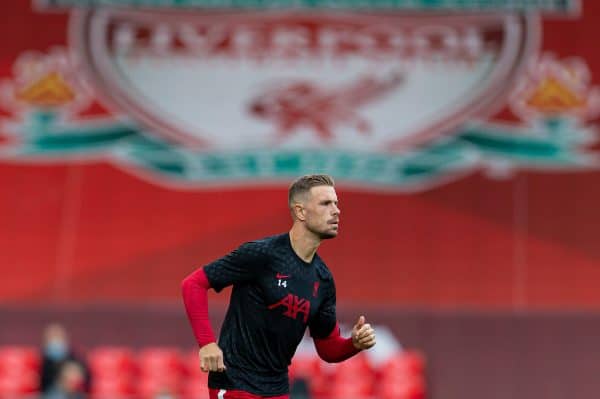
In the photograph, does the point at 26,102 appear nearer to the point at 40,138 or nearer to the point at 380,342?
the point at 40,138

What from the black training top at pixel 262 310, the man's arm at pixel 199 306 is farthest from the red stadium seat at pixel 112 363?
the man's arm at pixel 199 306

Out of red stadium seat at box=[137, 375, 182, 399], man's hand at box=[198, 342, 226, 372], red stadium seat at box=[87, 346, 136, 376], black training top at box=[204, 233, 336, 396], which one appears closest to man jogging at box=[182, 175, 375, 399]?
black training top at box=[204, 233, 336, 396]

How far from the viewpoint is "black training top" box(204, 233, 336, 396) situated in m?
4.51

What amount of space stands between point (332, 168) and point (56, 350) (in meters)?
5.23

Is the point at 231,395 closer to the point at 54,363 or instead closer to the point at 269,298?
the point at 269,298

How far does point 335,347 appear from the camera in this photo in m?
4.84

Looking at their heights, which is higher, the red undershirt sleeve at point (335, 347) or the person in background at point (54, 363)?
the red undershirt sleeve at point (335, 347)

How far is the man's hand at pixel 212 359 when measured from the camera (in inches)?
169

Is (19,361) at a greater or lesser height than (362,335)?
lesser

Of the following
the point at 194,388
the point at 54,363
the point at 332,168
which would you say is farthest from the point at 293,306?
the point at 332,168

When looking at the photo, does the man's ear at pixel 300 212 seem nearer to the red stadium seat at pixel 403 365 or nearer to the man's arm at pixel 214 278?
the man's arm at pixel 214 278

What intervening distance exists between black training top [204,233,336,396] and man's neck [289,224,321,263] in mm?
27

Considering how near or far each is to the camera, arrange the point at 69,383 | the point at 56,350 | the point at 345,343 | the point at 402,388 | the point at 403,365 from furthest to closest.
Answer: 1. the point at 403,365
2. the point at 402,388
3. the point at 56,350
4. the point at 69,383
5. the point at 345,343

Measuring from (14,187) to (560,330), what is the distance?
8.00 metres
